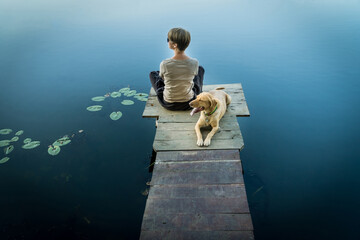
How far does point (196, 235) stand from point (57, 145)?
2680 millimetres

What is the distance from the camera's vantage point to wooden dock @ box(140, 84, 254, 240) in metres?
2.05

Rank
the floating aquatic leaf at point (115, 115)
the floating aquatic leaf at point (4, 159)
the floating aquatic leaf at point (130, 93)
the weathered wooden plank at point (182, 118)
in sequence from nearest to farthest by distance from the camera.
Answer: the weathered wooden plank at point (182, 118) → the floating aquatic leaf at point (4, 159) → the floating aquatic leaf at point (115, 115) → the floating aquatic leaf at point (130, 93)

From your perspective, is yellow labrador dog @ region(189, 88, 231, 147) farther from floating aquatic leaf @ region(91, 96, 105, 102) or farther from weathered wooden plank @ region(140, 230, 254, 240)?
floating aquatic leaf @ region(91, 96, 105, 102)

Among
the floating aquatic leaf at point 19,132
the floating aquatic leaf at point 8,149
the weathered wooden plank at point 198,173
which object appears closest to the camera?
the weathered wooden plank at point 198,173

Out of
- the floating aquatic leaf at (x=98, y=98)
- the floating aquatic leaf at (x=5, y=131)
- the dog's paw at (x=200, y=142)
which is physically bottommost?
the floating aquatic leaf at (x=5, y=131)

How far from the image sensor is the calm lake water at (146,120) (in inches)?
111

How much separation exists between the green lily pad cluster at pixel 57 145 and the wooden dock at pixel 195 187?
5.29 feet

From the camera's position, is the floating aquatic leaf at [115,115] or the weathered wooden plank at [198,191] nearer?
the weathered wooden plank at [198,191]

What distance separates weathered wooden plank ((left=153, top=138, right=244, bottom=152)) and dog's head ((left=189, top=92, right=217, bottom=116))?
1.34 ft

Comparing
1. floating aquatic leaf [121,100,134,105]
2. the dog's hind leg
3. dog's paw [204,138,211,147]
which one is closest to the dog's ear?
dog's paw [204,138,211,147]

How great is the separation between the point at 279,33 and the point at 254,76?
130 inches

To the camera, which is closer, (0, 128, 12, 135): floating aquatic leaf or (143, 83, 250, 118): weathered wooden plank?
(143, 83, 250, 118): weathered wooden plank

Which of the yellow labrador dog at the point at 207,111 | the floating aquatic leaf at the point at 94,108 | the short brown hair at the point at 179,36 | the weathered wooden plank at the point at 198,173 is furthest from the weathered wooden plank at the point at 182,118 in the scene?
the floating aquatic leaf at the point at 94,108

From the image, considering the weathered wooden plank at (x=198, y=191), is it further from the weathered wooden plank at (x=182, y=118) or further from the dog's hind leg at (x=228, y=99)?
the dog's hind leg at (x=228, y=99)
